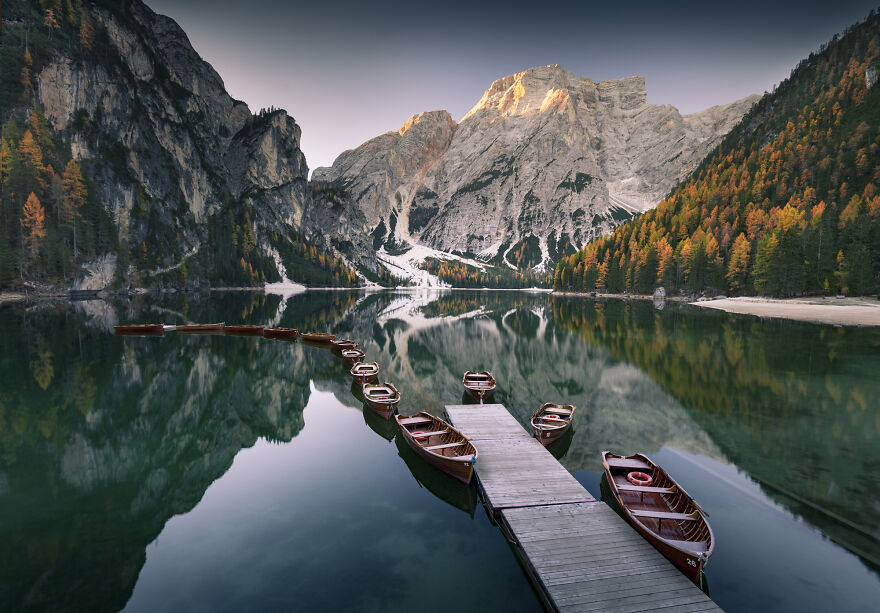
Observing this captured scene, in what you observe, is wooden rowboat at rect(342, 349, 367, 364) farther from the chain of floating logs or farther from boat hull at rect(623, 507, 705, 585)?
boat hull at rect(623, 507, 705, 585)

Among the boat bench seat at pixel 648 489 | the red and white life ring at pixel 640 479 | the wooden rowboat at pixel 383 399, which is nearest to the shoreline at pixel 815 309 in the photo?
the red and white life ring at pixel 640 479

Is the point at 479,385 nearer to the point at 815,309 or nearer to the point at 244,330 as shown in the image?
the point at 244,330

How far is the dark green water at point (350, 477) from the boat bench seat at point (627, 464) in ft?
5.33

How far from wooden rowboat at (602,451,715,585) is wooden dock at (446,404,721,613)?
46cm

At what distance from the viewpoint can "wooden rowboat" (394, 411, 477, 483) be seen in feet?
55.7

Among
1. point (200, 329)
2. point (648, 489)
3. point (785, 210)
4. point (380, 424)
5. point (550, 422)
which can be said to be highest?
point (785, 210)

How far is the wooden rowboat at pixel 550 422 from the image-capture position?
21.0 metres

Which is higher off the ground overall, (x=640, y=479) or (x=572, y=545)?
(x=640, y=479)

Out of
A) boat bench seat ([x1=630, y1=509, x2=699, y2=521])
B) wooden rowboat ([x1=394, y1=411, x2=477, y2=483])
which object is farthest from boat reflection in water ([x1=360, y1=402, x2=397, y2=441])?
boat bench seat ([x1=630, y1=509, x2=699, y2=521])

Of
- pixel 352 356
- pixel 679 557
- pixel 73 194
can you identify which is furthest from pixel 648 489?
pixel 73 194

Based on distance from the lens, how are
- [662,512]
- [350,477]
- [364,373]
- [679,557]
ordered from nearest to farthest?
[679,557] → [662,512] → [350,477] → [364,373]

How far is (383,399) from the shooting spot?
2694 cm

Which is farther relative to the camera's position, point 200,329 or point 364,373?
point 200,329

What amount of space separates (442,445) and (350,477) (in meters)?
4.81
